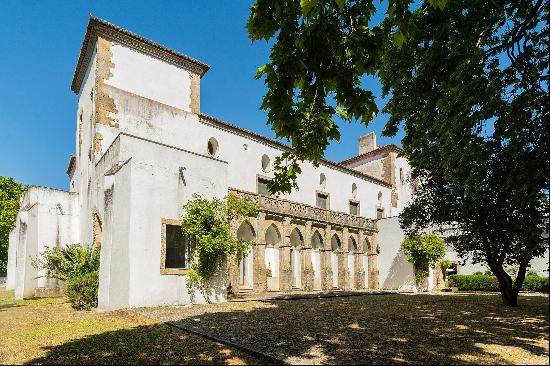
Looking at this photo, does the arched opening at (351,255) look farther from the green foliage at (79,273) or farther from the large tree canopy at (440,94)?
the green foliage at (79,273)

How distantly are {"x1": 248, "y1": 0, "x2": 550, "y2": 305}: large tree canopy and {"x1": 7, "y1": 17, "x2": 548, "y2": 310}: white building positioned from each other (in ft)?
24.1

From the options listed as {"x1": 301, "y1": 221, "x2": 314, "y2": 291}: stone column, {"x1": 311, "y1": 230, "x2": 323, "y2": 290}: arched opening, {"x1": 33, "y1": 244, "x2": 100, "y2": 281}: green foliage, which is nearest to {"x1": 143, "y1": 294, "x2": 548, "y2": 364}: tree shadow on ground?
{"x1": 33, "y1": 244, "x2": 100, "y2": 281}: green foliage

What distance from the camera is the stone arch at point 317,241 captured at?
27819 mm

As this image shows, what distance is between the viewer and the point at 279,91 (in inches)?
232

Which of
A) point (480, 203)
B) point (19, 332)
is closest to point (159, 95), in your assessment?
point (19, 332)

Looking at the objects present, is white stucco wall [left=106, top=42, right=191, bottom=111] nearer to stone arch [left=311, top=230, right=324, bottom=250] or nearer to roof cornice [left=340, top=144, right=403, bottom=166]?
stone arch [left=311, top=230, right=324, bottom=250]

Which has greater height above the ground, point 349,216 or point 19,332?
point 349,216

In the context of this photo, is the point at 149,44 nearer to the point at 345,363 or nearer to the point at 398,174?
the point at 345,363

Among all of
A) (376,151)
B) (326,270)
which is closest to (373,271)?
(326,270)

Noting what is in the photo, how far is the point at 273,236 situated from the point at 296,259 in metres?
2.18

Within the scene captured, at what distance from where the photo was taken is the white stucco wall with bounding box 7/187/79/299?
66.4 feet

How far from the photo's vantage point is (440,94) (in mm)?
11086

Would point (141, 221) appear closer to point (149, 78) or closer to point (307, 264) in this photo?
point (149, 78)

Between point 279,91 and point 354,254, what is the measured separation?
2603 cm
